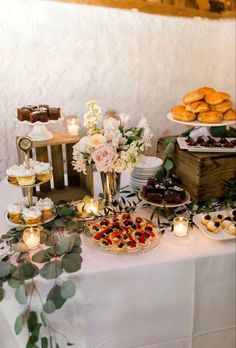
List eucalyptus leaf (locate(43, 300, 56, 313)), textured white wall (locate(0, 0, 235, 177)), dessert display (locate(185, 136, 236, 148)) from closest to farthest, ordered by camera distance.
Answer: eucalyptus leaf (locate(43, 300, 56, 313)), dessert display (locate(185, 136, 236, 148)), textured white wall (locate(0, 0, 235, 177))

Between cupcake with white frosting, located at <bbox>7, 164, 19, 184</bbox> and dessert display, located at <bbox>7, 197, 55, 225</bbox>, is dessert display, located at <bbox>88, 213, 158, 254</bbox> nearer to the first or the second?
dessert display, located at <bbox>7, 197, 55, 225</bbox>

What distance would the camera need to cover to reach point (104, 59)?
145 centimetres

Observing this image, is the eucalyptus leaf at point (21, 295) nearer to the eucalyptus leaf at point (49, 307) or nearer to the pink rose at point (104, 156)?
the eucalyptus leaf at point (49, 307)

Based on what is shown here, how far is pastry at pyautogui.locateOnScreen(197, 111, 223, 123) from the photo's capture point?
3.77 ft

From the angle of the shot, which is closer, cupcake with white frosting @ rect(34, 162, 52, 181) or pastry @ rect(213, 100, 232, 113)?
cupcake with white frosting @ rect(34, 162, 52, 181)

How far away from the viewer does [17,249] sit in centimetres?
83

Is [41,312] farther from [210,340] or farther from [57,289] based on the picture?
[210,340]

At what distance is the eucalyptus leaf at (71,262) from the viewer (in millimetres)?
769

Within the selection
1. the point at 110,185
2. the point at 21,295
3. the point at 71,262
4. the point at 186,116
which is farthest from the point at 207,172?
the point at 21,295

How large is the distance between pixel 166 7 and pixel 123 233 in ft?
3.74

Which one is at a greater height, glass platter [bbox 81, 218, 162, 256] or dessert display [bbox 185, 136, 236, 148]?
dessert display [bbox 185, 136, 236, 148]

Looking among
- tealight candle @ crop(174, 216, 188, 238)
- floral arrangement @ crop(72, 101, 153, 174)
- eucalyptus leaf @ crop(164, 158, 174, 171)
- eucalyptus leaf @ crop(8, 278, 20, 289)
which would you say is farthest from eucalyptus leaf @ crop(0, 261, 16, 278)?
eucalyptus leaf @ crop(164, 158, 174, 171)

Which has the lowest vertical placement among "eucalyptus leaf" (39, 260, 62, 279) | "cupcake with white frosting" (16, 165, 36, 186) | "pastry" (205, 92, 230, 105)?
"eucalyptus leaf" (39, 260, 62, 279)

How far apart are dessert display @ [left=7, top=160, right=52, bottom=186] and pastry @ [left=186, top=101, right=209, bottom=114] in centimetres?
59
